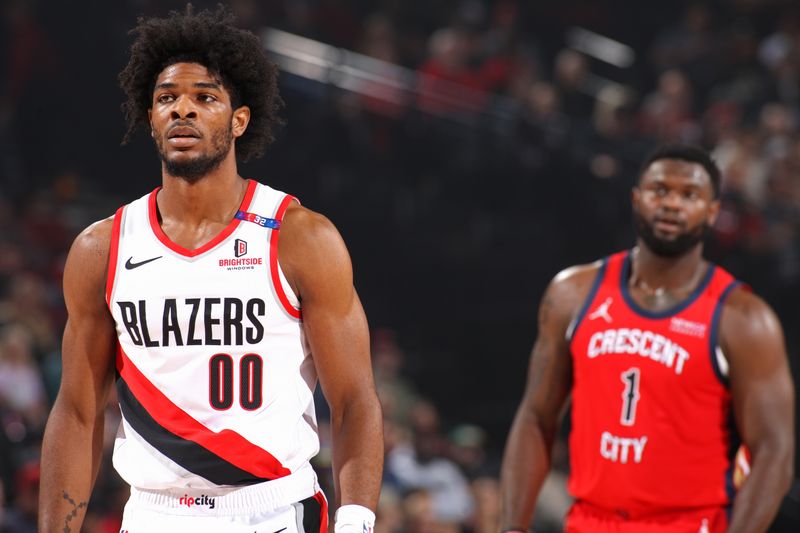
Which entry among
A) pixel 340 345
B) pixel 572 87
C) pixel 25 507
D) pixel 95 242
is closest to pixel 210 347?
pixel 340 345

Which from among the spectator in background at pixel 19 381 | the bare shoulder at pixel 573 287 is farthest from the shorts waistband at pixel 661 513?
the spectator in background at pixel 19 381

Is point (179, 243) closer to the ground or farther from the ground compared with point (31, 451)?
farther from the ground

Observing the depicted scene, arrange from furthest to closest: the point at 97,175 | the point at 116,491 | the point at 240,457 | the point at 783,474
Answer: the point at 97,175
the point at 116,491
the point at 783,474
the point at 240,457

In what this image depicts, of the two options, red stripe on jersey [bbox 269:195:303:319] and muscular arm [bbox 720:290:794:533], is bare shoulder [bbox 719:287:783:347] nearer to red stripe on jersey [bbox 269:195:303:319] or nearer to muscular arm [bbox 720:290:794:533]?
muscular arm [bbox 720:290:794:533]

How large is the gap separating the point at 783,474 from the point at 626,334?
740mm

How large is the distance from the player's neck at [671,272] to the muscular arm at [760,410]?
0.29 m

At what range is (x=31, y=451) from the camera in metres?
7.52

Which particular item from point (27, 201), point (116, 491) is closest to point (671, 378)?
point (116, 491)

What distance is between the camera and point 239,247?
356 cm

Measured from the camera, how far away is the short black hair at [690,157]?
482 cm

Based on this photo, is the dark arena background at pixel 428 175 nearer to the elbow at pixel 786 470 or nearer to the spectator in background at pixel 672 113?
the spectator in background at pixel 672 113

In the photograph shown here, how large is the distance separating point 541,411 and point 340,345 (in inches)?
57.8

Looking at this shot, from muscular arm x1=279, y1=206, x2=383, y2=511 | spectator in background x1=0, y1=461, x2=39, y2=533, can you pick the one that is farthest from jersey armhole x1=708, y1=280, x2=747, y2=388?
spectator in background x1=0, y1=461, x2=39, y2=533

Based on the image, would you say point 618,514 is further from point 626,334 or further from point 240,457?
point 240,457
